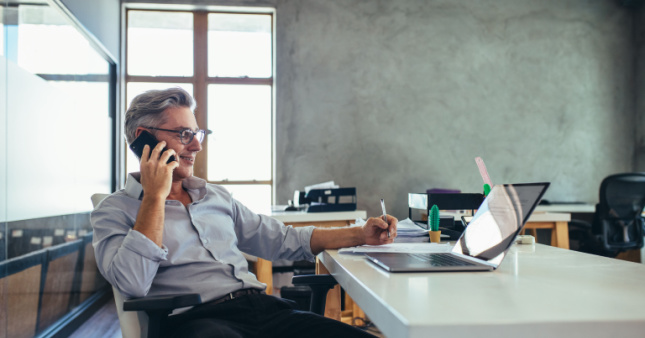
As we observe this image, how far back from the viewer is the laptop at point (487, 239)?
103 cm

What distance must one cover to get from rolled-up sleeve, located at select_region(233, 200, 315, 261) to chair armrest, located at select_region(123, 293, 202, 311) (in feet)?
1.97

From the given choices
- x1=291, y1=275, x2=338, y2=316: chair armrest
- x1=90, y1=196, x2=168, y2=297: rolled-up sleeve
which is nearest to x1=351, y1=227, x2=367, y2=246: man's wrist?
x1=291, y1=275, x2=338, y2=316: chair armrest

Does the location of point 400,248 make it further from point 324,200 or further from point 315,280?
point 324,200

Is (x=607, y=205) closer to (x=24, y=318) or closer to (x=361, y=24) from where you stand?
(x=361, y=24)

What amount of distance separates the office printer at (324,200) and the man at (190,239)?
142cm

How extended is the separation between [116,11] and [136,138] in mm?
3856

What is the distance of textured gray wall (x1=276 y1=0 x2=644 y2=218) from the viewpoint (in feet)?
16.5

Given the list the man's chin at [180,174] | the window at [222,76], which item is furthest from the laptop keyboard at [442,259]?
the window at [222,76]

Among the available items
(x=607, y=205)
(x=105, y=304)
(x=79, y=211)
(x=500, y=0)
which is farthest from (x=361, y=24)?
(x=105, y=304)

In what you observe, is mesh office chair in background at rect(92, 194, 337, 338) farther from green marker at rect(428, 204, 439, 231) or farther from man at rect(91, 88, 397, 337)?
green marker at rect(428, 204, 439, 231)

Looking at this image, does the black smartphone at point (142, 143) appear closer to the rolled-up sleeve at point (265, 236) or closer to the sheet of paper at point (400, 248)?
the rolled-up sleeve at point (265, 236)

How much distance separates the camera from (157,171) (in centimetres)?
139

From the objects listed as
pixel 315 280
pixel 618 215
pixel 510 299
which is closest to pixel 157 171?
pixel 315 280

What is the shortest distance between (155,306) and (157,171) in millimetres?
442
